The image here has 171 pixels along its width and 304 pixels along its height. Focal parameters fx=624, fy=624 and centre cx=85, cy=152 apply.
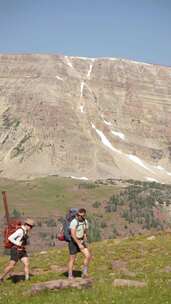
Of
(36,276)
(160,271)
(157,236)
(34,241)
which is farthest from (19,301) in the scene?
(34,241)

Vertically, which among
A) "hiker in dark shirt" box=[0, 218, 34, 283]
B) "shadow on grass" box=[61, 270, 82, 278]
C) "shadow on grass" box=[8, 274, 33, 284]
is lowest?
"shadow on grass" box=[8, 274, 33, 284]

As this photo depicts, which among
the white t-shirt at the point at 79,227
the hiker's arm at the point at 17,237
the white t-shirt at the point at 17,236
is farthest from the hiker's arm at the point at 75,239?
the hiker's arm at the point at 17,237

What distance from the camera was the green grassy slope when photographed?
19.9 metres

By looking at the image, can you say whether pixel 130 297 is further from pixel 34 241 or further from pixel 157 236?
pixel 34 241

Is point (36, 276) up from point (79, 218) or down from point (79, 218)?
down

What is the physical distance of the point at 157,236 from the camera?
43.9 m

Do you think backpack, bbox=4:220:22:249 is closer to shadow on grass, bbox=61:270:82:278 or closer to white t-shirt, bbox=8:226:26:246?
white t-shirt, bbox=8:226:26:246

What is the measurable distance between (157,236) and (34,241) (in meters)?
156

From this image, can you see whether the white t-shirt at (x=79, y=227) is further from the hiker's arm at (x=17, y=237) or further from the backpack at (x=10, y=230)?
the backpack at (x=10, y=230)

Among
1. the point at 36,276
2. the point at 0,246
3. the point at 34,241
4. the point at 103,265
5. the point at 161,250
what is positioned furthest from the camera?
the point at 34,241

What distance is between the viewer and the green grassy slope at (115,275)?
19.9 m

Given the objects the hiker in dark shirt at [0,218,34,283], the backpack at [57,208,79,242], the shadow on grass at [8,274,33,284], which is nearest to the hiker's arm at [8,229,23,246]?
the hiker in dark shirt at [0,218,34,283]

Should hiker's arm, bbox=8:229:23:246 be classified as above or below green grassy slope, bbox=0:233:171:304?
above

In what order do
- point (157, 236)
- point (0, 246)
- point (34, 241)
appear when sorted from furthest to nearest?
point (34, 241)
point (0, 246)
point (157, 236)
